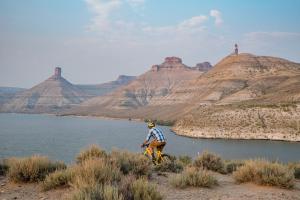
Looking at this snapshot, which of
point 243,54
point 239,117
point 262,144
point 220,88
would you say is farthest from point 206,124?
point 243,54

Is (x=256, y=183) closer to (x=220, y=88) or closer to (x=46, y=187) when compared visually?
(x=46, y=187)

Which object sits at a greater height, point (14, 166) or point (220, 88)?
point (220, 88)

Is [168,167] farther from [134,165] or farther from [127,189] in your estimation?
[127,189]

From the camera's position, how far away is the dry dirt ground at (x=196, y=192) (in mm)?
9477

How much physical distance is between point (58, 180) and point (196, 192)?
3.85 meters

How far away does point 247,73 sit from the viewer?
155 m

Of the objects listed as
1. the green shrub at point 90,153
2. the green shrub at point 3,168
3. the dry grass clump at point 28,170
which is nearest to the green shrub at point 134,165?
the green shrub at point 90,153

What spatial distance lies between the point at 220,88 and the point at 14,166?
137 m

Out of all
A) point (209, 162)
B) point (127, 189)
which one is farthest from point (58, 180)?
point (209, 162)

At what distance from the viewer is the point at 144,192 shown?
7.29 m

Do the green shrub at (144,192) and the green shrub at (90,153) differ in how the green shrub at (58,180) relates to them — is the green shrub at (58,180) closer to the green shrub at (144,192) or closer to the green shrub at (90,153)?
the green shrub at (144,192)

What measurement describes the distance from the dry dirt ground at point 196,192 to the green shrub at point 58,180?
19 centimetres

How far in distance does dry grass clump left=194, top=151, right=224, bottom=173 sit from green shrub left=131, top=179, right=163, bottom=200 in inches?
332

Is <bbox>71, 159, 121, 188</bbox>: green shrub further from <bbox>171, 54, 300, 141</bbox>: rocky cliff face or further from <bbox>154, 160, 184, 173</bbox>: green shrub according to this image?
<bbox>171, 54, 300, 141</bbox>: rocky cliff face
